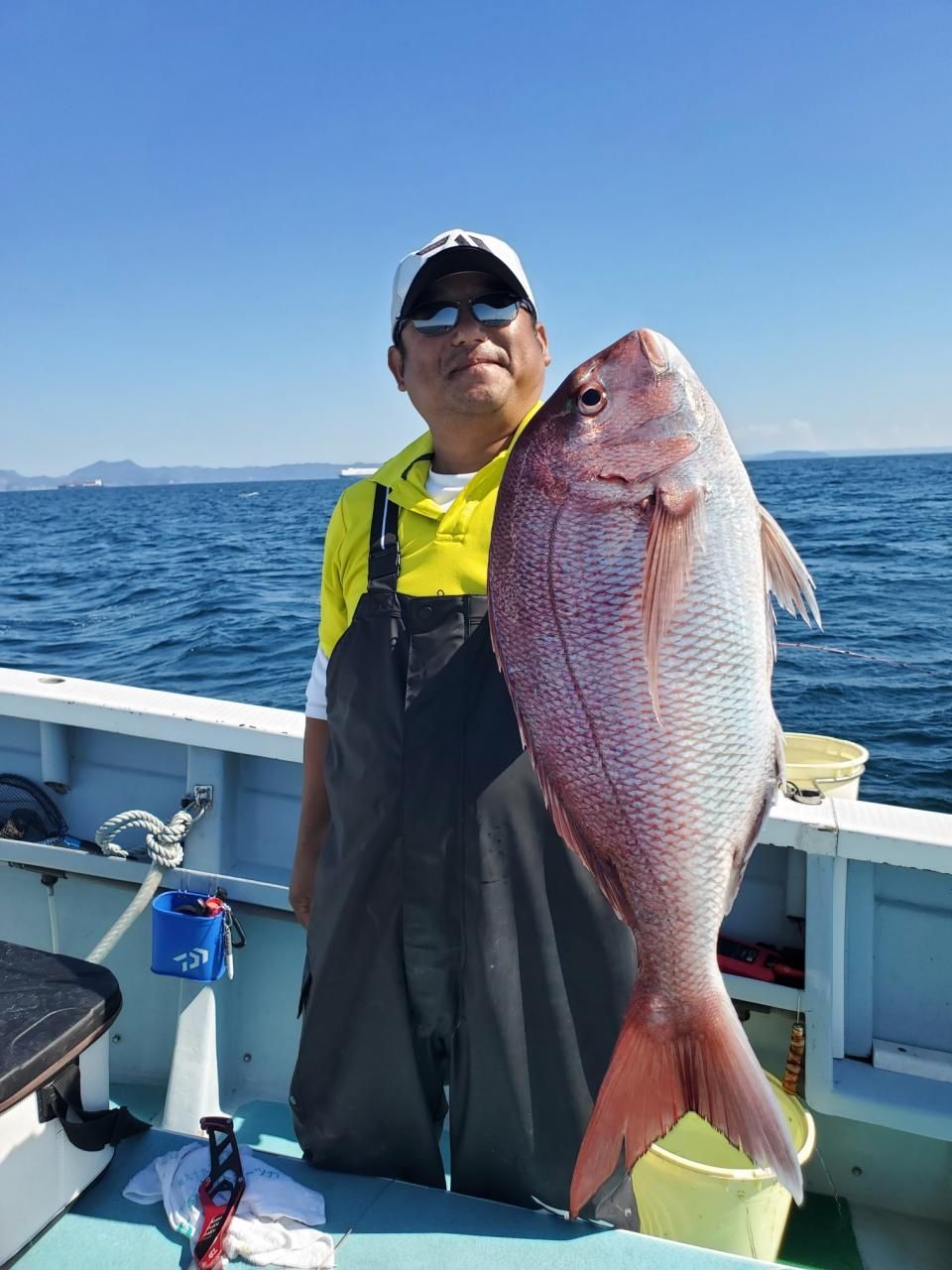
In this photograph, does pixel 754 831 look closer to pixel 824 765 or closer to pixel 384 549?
pixel 384 549

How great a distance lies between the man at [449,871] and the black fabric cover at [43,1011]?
1.54ft

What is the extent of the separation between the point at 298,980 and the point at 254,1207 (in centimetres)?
146

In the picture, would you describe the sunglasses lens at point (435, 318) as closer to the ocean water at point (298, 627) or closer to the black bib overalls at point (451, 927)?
the black bib overalls at point (451, 927)

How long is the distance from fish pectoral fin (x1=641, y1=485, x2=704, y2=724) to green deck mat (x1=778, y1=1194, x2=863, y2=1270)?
87.1 inches

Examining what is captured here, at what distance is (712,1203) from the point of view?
2418 millimetres

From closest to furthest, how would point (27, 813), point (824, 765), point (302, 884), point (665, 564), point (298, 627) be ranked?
point (665, 564) < point (302, 884) < point (824, 765) < point (27, 813) < point (298, 627)

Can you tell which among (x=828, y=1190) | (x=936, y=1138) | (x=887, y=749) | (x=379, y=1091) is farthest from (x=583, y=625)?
(x=887, y=749)

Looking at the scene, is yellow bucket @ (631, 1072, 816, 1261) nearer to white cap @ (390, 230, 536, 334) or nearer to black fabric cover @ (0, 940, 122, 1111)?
black fabric cover @ (0, 940, 122, 1111)

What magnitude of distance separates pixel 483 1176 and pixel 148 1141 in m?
0.79

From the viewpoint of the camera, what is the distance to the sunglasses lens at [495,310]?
1.94 m

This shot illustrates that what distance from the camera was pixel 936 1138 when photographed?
2.66m

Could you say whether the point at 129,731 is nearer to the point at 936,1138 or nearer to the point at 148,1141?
the point at 148,1141

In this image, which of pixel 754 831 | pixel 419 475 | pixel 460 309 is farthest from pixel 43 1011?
pixel 460 309

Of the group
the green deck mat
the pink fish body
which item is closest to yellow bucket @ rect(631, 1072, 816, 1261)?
the green deck mat
